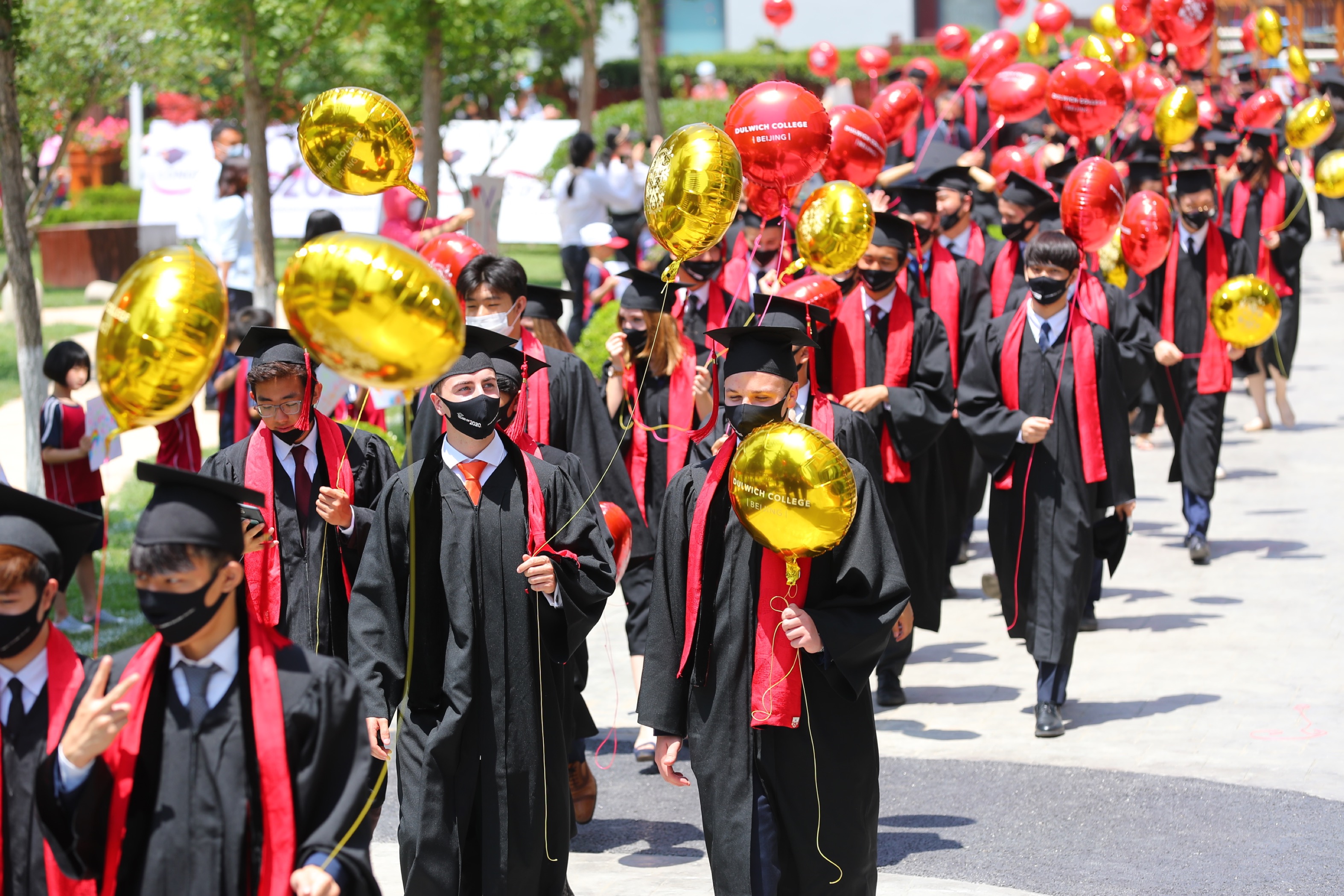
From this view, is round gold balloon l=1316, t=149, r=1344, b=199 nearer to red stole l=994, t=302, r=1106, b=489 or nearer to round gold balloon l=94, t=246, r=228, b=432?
red stole l=994, t=302, r=1106, b=489

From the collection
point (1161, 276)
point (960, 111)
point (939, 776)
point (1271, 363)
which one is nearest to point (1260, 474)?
point (1271, 363)

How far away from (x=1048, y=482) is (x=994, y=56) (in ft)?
22.6

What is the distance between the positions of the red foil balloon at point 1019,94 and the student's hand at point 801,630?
778 centimetres

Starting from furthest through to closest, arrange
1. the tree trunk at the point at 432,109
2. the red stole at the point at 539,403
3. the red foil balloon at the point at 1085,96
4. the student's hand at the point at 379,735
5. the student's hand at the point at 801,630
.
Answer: the tree trunk at the point at 432,109, the red foil balloon at the point at 1085,96, the red stole at the point at 539,403, the student's hand at the point at 379,735, the student's hand at the point at 801,630

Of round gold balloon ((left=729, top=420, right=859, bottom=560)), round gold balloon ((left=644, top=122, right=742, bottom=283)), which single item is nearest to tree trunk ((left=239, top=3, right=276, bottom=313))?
round gold balloon ((left=644, top=122, right=742, bottom=283))

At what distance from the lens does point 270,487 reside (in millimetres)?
5645

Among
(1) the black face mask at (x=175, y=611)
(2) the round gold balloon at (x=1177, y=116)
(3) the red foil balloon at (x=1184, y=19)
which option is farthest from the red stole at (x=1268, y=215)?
(1) the black face mask at (x=175, y=611)

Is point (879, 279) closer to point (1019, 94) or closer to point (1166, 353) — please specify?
point (1166, 353)

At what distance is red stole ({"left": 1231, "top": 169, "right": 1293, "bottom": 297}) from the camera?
12727 millimetres

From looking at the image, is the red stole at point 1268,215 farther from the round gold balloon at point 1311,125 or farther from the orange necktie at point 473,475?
the orange necktie at point 473,475

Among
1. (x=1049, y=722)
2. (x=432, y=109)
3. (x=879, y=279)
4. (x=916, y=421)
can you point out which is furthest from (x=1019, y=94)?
(x=432, y=109)

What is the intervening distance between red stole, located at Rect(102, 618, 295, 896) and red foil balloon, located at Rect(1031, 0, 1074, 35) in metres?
13.9

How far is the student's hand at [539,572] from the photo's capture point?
498cm

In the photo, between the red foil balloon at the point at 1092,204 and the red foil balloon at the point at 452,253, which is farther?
the red foil balloon at the point at 1092,204
